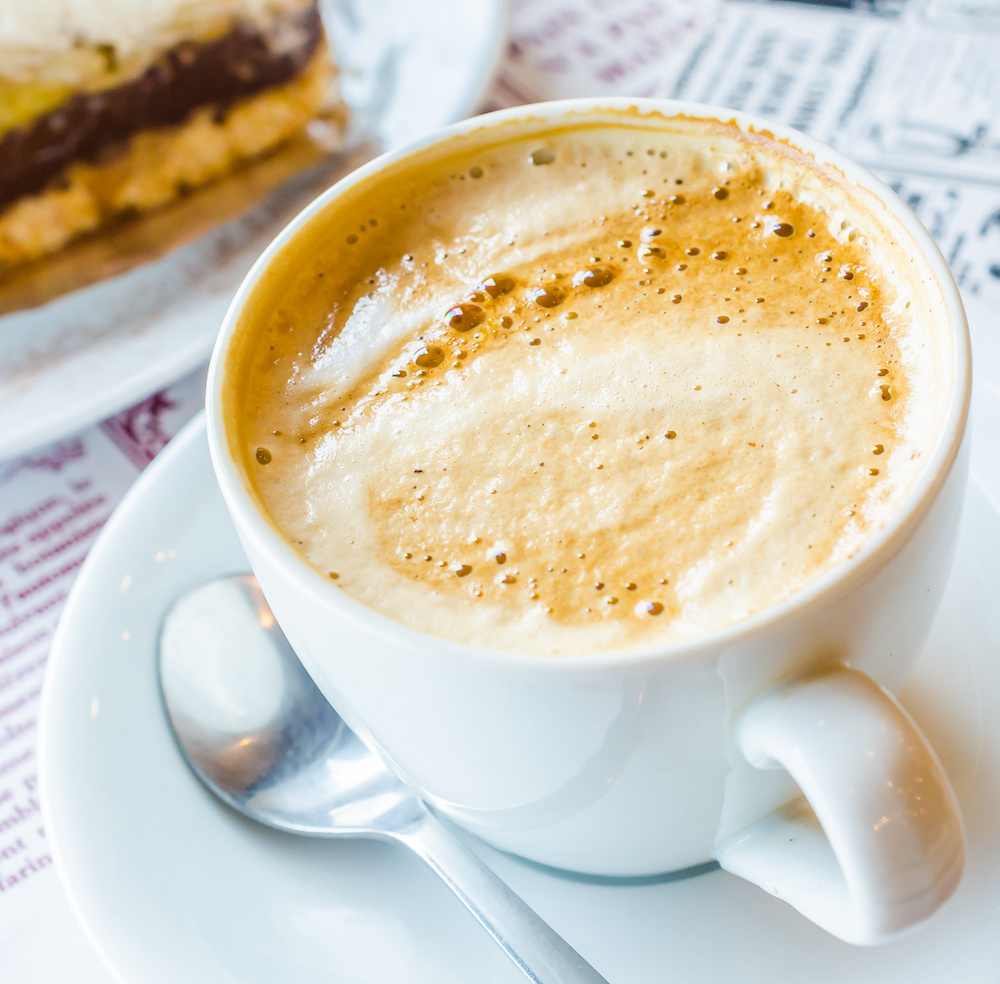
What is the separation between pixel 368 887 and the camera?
677 mm

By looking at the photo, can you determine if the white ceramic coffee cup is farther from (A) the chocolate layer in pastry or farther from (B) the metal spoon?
(A) the chocolate layer in pastry

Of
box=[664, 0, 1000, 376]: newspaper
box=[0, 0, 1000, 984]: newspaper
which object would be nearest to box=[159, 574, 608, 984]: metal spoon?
box=[0, 0, 1000, 984]: newspaper

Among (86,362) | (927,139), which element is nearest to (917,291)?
(927,139)

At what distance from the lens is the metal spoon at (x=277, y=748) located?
25.8 inches

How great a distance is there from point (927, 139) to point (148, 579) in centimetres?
98

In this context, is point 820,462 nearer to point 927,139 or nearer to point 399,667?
point 399,667

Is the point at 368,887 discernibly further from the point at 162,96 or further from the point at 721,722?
the point at 162,96

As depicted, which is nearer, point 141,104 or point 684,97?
point 684,97

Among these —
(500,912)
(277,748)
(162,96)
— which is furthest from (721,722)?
(162,96)

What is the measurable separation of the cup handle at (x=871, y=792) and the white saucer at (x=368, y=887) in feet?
0.46

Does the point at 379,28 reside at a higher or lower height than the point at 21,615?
higher

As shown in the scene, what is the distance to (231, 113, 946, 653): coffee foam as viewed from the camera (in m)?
0.55

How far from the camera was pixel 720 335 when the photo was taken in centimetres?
65

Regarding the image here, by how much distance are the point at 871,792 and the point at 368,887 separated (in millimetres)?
353
